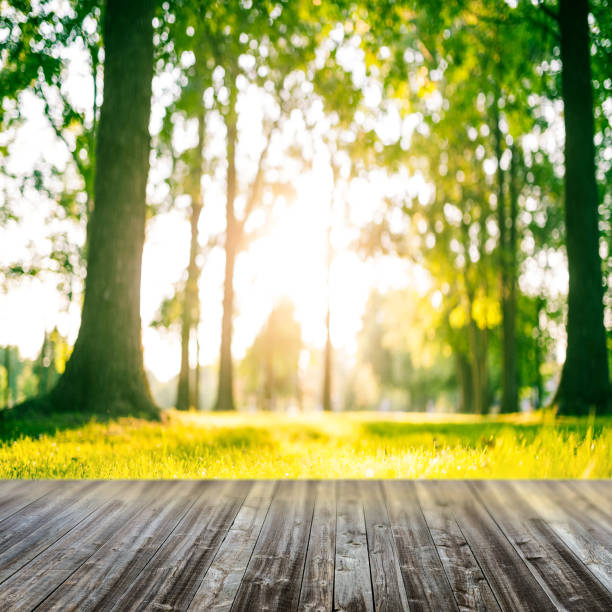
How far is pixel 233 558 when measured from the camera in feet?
8.68

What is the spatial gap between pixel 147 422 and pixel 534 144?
8828 mm

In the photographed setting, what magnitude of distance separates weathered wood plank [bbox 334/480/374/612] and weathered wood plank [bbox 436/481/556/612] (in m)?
0.54

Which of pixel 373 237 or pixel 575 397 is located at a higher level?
pixel 373 237

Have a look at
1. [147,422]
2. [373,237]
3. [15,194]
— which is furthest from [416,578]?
[373,237]

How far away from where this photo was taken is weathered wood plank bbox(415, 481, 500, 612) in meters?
2.28

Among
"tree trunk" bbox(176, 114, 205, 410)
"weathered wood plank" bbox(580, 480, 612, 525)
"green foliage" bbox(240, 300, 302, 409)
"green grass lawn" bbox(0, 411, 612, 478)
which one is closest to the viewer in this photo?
"weathered wood plank" bbox(580, 480, 612, 525)

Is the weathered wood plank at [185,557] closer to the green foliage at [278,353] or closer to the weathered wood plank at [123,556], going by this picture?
the weathered wood plank at [123,556]

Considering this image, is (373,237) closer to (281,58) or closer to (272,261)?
(272,261)

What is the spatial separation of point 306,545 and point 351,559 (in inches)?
10.5

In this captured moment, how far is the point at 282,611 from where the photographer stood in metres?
2.16

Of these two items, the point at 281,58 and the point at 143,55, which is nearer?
the point at 143,55

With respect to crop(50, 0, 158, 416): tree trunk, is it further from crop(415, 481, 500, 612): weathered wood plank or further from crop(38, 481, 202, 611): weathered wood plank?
crop(415, 481, 500, 612): weathered wood plank

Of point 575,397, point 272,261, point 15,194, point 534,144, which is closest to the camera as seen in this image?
point 575,397

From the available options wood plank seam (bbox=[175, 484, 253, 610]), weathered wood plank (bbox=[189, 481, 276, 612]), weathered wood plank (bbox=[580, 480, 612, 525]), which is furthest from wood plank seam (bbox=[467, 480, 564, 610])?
wood plank seam (bbox=[175, 484, 253, 610])
